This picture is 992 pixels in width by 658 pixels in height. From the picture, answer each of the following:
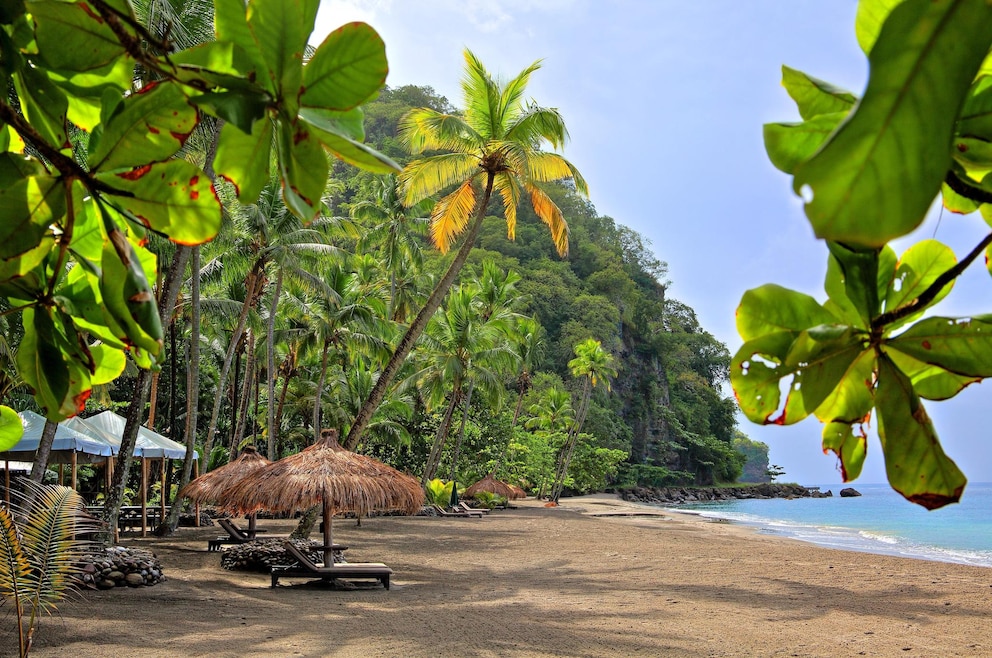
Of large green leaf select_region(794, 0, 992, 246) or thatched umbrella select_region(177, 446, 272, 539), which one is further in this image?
thatched umbrella select_region(177, 446, 272, 539)

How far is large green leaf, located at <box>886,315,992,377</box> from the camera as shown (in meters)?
0.57

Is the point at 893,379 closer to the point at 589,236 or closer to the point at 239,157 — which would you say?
the point at 239,157

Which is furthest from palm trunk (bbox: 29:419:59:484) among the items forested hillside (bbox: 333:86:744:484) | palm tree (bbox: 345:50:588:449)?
forested hillside (bbox: 333:86:744:484)

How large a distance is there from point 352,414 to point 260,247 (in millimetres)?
9807

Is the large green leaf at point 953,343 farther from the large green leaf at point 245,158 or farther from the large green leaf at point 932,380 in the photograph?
the large green leaf at point 245,158

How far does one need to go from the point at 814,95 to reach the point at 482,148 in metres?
12.2

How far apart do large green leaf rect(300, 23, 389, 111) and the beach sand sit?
6035 millimetres

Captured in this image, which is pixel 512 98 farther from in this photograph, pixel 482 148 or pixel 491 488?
pixel 491 488

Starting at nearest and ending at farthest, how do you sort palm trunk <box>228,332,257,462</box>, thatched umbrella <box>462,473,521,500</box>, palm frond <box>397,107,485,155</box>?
palm frond <box>397,107,485,155</box> → palm trunk <box>228,332,257,462</box> → thatched umbrella <box>462,473,521,500</box>

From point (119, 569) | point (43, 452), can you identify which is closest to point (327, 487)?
point (119, 569)

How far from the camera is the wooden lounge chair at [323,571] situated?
8891mm

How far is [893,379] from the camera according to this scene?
0.59 meters

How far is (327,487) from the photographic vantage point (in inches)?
366

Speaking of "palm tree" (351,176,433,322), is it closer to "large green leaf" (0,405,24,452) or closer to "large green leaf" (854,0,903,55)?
"large green leaf" (0,405,24,452)
